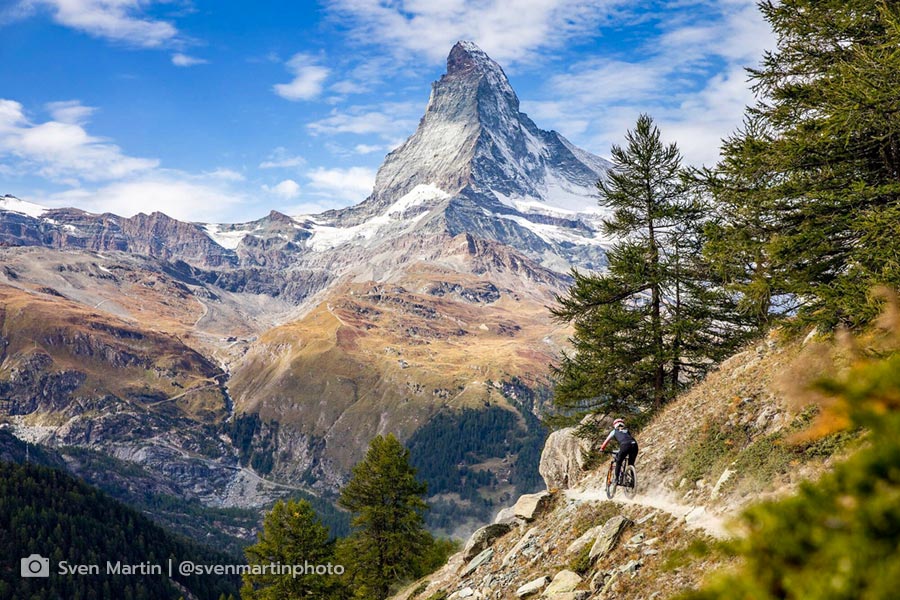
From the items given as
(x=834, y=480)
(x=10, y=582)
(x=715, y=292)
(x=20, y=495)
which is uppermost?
(x=715, y=292)

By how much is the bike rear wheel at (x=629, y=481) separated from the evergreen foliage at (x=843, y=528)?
51.1 ft

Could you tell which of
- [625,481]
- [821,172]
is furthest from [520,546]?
[821,172]

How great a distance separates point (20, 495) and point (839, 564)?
616 feet

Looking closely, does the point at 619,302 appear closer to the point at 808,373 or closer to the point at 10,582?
the point at 808,373

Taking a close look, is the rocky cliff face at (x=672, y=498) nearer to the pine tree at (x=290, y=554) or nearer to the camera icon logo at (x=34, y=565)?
the pine tree at (x=290, y=554)

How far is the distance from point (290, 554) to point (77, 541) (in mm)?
149416

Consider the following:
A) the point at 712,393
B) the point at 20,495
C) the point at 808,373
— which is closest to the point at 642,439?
the point at 712,393

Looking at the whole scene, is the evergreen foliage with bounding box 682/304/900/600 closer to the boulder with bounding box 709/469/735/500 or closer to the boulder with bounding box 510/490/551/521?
the boulder with bounding box 709/469/735/500

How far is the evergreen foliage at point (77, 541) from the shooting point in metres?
134

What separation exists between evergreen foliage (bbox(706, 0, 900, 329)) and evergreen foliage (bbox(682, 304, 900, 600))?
11.7 m

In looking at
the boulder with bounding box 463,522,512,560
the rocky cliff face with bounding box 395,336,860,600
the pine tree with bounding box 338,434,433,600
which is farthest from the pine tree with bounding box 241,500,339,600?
the boulder with bounding box 463,522,512,560

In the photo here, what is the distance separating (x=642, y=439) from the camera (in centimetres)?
2267

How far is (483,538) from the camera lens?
2459cm

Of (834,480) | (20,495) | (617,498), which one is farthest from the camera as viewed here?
(20,495)
